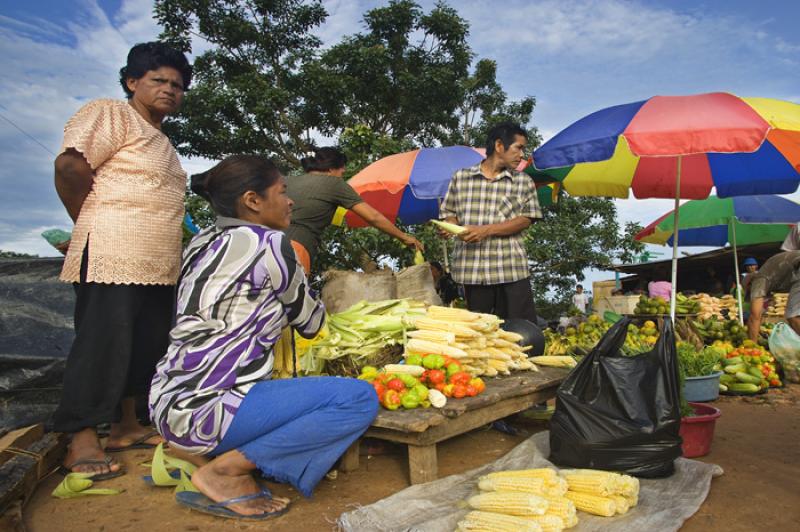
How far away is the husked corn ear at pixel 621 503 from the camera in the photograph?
7.59 ft

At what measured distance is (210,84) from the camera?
1453 centimetres

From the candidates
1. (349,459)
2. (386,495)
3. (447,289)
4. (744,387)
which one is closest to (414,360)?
(349,459)

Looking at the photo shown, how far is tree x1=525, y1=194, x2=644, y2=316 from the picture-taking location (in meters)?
14.0

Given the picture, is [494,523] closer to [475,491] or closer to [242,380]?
[475,491]

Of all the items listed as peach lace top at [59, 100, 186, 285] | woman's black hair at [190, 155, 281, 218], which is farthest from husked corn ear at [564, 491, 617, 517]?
peach lace top at [59, 100, 186, 285]

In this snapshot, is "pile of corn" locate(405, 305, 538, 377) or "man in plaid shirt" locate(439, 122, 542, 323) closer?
"pile of corn" locate(405, 305, 538, 377)

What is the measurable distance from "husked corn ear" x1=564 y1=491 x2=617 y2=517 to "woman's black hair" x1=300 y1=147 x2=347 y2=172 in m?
3.03

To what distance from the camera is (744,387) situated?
5430 millimetres

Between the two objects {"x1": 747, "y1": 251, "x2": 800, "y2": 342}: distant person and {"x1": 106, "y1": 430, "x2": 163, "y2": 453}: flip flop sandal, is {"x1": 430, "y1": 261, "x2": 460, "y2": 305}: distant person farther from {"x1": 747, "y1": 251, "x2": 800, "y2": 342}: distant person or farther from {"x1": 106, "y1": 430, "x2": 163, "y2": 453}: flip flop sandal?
{"x1": 106, "y1": 430, "x2": 163, "y2": 453}: flip flop sandal

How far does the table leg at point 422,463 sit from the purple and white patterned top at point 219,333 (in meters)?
0.86

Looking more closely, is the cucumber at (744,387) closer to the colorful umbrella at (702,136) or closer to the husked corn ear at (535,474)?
the colorful umbrella at (702,136)

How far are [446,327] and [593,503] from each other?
141 cm

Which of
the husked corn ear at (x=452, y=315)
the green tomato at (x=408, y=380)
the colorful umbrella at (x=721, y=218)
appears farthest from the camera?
the colorful umbrella at (x=721, y=218)

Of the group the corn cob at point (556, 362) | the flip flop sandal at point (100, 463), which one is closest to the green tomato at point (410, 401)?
the corn cob at point (556, 362)
